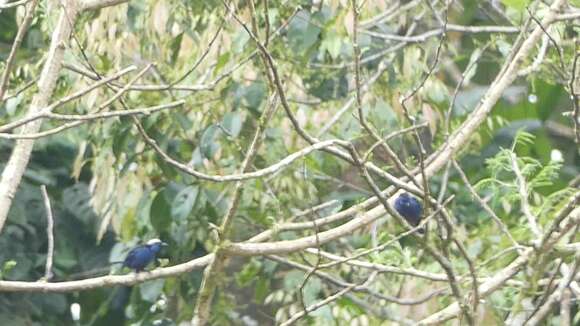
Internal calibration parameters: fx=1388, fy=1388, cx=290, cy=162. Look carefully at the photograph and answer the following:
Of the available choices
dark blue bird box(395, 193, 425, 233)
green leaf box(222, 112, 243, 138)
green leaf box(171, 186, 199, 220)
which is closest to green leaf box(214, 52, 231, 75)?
green leaf box(222, 112, 243, 138)

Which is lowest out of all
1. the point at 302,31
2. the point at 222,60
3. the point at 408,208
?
the point at 408,208

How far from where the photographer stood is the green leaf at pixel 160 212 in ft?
17.6

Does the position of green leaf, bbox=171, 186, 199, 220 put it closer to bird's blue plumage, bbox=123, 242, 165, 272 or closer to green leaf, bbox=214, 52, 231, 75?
bird's blue plumage, bbox=123, 242, 165, 272

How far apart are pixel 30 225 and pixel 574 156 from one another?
3.01 metres

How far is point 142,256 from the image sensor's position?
4973mm

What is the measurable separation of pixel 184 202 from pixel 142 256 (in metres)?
0.27

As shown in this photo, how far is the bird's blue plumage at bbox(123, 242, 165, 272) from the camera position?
492 centimetres

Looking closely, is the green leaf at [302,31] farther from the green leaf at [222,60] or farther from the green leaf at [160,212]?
the green leaf at [160,212]

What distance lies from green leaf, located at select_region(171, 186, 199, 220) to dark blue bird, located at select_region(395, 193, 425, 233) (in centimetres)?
90

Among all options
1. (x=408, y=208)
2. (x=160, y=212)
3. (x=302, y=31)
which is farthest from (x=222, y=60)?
(x=408, y=208)

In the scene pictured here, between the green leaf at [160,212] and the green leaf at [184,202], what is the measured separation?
0.64ft

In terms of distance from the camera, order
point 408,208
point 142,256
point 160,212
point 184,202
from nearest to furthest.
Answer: point 408,208 → point 142,256 → point 184,202 → point 160,212

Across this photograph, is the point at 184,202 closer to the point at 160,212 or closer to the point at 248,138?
the point at 160,212

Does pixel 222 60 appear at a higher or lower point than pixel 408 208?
higher
